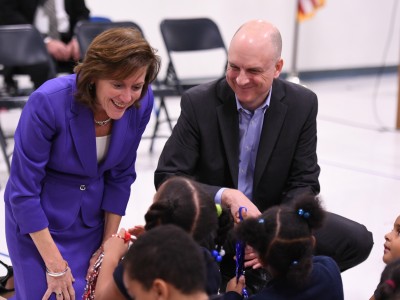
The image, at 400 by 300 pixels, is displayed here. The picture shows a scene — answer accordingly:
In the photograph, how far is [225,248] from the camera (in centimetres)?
241

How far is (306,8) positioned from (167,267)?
6.17m

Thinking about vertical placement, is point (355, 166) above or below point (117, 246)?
below

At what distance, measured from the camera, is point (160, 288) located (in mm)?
1492

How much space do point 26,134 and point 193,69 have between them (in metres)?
4.99

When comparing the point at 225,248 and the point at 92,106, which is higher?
the point at 92,106

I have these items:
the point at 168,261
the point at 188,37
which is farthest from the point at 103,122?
the point at 188,37

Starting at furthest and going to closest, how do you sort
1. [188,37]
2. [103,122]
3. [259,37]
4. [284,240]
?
1. [188,37]
2. [259,37]
3. [103,122]
4. [284,240]

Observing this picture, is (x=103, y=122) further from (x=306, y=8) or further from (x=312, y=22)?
(x=312, y=22)

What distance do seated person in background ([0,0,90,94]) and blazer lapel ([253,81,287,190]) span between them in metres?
2.68

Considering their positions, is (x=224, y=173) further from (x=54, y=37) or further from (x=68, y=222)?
(x=54, y=37)

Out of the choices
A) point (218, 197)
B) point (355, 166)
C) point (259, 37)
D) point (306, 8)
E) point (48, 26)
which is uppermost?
point (259, 37)

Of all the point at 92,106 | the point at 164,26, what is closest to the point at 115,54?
the point at 92,106

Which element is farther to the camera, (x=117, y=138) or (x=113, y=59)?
(x=117, y=138)

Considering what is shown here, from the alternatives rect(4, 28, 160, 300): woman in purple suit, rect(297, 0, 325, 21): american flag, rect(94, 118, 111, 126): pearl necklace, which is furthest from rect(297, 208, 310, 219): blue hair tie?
rect(297, 0, 325, 21): american flag
